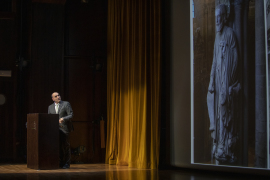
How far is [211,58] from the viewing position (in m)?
5.45

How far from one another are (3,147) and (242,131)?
5.04m

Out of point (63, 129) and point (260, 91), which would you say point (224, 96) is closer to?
point (260, 91)

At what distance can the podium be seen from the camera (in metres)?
5.87

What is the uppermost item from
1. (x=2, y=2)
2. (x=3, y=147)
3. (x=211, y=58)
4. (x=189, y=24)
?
(x=2, y=2)

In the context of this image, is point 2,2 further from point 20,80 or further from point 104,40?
point 104,40

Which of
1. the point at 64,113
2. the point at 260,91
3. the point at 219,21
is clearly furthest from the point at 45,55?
the point at 260,91

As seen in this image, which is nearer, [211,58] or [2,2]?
[211,58]

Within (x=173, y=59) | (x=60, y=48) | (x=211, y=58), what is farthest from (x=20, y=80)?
(x=211, y=58)

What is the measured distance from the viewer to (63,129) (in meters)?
6.36

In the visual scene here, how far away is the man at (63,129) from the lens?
20.9ft

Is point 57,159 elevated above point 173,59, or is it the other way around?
point 173,59

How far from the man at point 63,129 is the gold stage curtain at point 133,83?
1.13 meters

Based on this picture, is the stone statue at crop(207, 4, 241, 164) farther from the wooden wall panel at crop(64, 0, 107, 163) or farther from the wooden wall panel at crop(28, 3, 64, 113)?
the wooden wall panel at crop(28, 3, 64, 113)

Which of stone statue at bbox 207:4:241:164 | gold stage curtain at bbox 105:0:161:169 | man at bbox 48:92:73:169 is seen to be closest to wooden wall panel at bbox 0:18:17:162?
man at bbox 48:92:73:169
